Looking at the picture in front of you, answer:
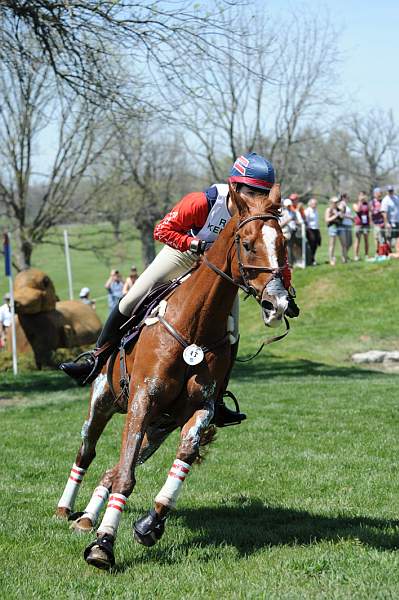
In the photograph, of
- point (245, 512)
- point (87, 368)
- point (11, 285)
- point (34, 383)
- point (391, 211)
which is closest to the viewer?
point (245, 512)

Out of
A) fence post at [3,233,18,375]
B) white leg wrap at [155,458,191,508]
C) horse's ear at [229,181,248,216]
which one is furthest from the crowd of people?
white leg wrap at [155,458,191,508]

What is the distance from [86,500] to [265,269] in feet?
11.7

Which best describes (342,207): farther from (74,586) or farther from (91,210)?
(74,586)

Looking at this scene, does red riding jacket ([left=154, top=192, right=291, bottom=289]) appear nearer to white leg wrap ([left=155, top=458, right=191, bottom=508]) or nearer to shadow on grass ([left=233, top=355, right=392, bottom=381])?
white leg wrap ([left=155, top=458, right=191, bottom=508])

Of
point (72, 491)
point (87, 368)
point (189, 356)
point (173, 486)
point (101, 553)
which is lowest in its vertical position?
point (72, 491)

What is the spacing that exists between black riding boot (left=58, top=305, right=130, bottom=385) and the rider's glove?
1227mm

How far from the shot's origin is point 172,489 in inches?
232

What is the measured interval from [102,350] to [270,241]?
88.6 inches

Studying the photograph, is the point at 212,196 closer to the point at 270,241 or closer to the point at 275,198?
the point at 275,198

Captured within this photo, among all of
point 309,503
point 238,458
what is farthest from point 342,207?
point 309,503

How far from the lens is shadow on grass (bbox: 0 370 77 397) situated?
702 inches

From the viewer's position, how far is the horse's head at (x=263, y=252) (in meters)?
5.39

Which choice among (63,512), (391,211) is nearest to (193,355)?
(63,512)

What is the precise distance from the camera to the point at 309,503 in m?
7.60
